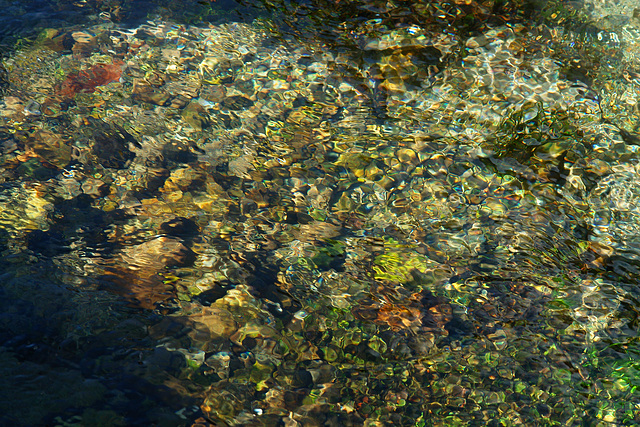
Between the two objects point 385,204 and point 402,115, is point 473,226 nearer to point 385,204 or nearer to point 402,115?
point 385,204

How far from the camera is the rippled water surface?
2.52 metres

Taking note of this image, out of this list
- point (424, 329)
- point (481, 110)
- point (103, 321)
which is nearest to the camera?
point (103, 321)

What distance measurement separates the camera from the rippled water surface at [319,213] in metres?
2.52

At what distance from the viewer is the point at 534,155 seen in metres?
3.70

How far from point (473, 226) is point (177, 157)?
2.60 metres

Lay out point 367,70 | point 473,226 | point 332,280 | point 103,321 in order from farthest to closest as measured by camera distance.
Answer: point 367,70
point 473,226
point 332,280
point 103,321

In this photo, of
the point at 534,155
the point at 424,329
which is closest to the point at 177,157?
the point at 424,329

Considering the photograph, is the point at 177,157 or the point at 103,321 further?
the point at 177,157

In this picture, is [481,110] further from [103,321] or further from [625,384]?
[103,321]

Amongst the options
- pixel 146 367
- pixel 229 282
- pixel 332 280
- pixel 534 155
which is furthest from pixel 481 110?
pixel 146 367

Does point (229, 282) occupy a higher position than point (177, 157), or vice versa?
point (177, 157)

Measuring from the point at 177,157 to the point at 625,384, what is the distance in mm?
3704

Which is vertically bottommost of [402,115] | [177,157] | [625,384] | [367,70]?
[625,384]

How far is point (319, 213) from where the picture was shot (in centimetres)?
346
